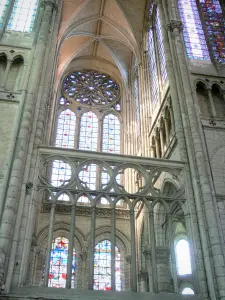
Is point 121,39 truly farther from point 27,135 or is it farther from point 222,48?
point 27,135

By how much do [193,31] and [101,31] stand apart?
867cm

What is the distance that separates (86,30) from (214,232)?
1691 cm

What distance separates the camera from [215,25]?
16500 mm

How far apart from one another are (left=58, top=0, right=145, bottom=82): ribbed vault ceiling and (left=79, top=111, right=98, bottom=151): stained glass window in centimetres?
336

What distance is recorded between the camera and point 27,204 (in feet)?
30.3

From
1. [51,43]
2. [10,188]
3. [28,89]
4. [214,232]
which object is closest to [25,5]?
[51,43]

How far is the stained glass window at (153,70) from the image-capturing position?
54.7 feet

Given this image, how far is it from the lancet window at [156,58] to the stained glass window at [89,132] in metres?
5.52

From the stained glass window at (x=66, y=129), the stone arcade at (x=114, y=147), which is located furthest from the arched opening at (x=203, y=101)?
the stained glass window at (x=66, y=129)

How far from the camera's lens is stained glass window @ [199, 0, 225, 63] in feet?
49.8

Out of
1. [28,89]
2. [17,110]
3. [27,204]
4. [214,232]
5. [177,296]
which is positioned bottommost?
[177,296]

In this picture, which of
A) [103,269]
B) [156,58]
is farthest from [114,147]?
[103,269]

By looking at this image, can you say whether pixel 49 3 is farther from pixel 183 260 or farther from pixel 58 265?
pixel 183 260

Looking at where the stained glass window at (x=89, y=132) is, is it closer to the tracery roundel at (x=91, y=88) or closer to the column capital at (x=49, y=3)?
the tracery roundel at (x=91, y=88)
